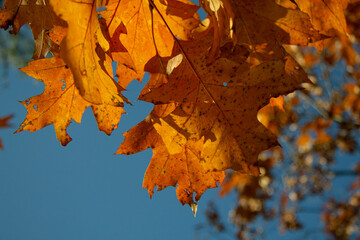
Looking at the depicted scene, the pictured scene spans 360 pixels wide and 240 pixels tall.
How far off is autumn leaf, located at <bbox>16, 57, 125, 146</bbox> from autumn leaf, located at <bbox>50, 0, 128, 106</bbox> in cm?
24

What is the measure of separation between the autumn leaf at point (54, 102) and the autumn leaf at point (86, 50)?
9.3 inches

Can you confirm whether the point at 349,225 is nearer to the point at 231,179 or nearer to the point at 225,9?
the point at 231,179

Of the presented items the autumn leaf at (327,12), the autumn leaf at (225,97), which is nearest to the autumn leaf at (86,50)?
the autumn leaf at (225,97)

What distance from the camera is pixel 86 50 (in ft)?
2.86

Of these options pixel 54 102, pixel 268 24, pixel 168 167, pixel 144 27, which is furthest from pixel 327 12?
pixel 54 102

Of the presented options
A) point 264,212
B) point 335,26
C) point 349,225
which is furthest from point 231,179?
point 335,26

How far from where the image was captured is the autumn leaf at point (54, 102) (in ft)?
3.69

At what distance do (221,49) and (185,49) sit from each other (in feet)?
0.45

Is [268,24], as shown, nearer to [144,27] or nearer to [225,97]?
[225,97]

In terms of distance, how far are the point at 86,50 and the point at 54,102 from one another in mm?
392

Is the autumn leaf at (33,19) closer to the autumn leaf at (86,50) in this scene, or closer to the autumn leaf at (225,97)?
the autumn leaf at (86,50)

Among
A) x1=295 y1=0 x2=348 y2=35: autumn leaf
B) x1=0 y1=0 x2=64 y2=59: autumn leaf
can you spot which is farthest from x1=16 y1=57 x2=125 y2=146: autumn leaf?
x1=295 y1=0 x2=348 y2=35: autumn leaf

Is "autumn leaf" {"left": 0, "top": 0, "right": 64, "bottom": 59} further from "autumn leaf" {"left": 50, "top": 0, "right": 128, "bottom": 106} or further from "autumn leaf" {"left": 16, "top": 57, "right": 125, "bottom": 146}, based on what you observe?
"autumn leaf" {"left": 50, "top": 0, "right": 128, "bottom": 106}

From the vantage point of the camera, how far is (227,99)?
0.99 metres
